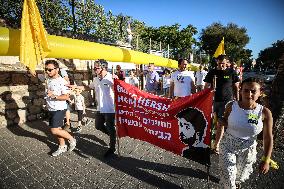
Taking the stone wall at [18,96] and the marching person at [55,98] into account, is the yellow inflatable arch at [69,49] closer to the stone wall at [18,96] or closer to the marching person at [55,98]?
the marching person at [55,98]

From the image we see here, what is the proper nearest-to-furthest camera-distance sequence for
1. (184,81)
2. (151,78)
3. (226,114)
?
(226,114) < (184,81) < (151,78)

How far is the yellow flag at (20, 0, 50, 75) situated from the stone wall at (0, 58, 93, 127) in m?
2.88

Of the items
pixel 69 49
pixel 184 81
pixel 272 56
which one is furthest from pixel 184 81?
pixel 272 56

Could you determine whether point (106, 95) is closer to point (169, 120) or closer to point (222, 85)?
point (169, 120)

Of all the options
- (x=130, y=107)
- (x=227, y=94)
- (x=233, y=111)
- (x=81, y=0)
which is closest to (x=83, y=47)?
(x=130, y=107)

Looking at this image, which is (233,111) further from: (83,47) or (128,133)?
(83,47)

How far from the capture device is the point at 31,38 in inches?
197

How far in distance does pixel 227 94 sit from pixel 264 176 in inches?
71.2

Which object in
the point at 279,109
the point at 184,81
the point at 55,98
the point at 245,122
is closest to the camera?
the point at 245,122

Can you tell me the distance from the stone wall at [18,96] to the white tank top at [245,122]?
22.4ft

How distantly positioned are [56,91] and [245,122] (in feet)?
12.6

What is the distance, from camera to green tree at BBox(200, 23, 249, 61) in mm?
60844

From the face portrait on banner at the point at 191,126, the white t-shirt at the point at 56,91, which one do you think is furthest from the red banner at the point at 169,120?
the white t-shirt at the point at 56,91

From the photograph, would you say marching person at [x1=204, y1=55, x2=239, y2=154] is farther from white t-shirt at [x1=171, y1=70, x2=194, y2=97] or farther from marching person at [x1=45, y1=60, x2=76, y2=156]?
marching person at [x1=45, y1=60, x2=76, y2=156]
